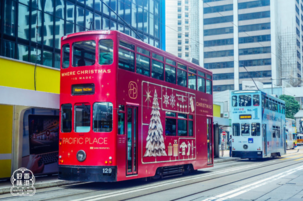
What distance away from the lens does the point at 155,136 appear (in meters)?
12.7

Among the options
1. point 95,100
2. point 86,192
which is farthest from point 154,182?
point 95,100

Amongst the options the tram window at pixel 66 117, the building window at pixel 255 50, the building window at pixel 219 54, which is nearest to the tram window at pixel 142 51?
the tram window at pixel 66 117

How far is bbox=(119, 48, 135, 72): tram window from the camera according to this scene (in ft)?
36.7

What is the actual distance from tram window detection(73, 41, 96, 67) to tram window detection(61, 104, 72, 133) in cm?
129

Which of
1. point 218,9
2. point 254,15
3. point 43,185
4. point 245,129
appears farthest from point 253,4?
point 43,185

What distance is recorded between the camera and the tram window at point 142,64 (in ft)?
39.2

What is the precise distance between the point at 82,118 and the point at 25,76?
573cm

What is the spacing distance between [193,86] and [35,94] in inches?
247

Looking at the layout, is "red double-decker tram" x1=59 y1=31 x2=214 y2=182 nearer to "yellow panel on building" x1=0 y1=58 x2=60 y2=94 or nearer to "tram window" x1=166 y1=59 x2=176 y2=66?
"tram window" x1=166 y1=59 x2=176 y2=66

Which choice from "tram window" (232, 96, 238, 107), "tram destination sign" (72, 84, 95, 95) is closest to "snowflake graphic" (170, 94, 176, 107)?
"tram destination sign" (72, 84, 95, 95)

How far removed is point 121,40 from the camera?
1119 cm

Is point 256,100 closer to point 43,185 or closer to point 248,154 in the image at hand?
point 248,154

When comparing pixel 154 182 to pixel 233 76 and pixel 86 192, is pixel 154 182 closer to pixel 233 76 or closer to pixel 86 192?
pixel 86 192

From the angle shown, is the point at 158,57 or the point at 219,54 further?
the point at 219,54
